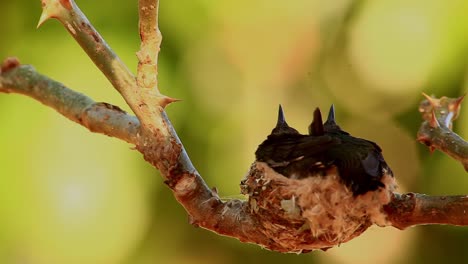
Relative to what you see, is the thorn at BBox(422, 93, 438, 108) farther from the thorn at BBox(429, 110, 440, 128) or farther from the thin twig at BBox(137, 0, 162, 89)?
the thin twig at BBox(137, 0, 162, 89)

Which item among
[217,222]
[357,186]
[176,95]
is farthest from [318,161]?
[176,95]

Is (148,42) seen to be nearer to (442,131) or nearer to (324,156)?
(324,156)

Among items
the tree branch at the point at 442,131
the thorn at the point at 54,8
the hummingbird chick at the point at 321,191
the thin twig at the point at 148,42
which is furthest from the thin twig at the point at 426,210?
the thorn at the point at 54,8

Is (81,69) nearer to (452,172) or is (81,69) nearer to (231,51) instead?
(231,51)

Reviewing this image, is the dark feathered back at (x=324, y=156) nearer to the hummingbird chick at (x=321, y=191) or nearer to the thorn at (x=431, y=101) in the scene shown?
the hummingbird chick at (x=321, y=191)

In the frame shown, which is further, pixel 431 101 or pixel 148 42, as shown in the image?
pixel 431 101

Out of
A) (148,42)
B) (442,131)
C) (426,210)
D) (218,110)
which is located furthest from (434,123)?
(218,110)

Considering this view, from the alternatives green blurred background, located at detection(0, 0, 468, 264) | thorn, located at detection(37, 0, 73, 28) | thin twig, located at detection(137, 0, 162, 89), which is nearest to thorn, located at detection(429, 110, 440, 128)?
thin twig, located at detection(137, 0, 162, 89)
